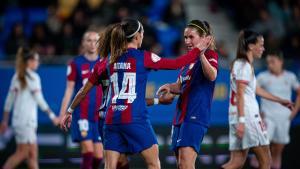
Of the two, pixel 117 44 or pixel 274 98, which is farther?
pixel 274 98

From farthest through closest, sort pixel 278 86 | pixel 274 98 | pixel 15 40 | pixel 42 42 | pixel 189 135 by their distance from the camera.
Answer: pixel 42 42
pixel 15 40
pixel 278 86
pixel 274 98
pixel 189 135

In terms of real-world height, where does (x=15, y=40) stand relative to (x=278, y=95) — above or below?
above

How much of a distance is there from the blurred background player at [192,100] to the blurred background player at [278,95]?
4800mm

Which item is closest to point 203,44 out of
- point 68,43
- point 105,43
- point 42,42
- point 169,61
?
point 169,61

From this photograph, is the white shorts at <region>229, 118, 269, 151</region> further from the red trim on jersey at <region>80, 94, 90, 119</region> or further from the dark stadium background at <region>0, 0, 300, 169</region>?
the dark stadium background at <region>0, 0, 300, 169</region>

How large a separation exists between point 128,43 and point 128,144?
3.87 feet

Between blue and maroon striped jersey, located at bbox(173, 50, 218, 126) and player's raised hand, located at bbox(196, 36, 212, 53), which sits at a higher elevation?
player's raised hand, located at bbox(196, 36, 212, 53)

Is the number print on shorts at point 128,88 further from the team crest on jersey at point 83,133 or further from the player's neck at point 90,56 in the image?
the player's neck at point 90,56

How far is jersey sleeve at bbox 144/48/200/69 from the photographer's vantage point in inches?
361

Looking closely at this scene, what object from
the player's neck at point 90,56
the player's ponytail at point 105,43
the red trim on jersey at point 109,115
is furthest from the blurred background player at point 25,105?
the red trim on jersey at point 109,115

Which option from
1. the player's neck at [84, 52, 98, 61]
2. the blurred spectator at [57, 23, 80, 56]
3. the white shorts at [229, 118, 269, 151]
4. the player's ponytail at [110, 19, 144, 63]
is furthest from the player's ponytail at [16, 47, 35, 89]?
the player's ponytail at [110, 19, 144, 63]

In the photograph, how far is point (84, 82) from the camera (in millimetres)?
12766

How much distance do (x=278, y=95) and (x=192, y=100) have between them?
200 inches

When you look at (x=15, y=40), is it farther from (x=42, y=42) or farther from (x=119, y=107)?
(x=119, y=107)
